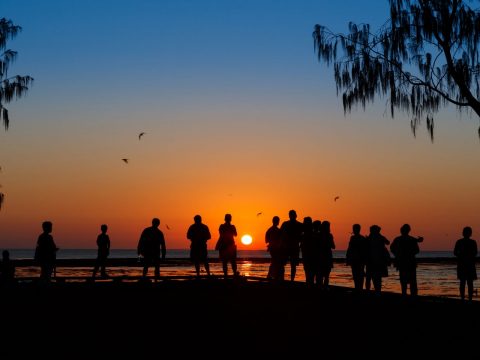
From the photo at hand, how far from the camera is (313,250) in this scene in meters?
17.9

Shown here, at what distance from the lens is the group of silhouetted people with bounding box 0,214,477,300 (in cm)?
1673

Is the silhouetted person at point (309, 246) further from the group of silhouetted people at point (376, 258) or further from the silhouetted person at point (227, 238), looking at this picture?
the silhouetted person at point (227, 238)

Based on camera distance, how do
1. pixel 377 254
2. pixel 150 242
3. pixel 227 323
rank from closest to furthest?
1. pixel 227 323
2. pixel 377 254
3. pixel 150 242

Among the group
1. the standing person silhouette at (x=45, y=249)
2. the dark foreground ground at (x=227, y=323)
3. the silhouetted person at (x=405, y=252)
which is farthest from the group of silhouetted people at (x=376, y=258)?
the standing person silhouette at (x=45, y=249)

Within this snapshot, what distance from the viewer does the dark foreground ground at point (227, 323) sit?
354 inches

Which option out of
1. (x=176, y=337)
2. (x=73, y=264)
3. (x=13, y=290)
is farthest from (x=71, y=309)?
(x=73, y=264)

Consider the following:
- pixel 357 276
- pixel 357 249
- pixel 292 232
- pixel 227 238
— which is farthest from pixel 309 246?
pixel 227 238

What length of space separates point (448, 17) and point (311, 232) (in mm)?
6829

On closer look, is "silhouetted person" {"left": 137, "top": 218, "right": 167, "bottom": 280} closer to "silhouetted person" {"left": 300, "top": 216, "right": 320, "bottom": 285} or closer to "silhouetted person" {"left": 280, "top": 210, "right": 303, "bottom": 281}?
"silhouetted person" {"left": 280, "top": 210, "right": 303, "bottom": 281}

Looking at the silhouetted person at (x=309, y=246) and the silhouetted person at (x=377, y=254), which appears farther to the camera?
the silhouetted person at (x=309, y=246)

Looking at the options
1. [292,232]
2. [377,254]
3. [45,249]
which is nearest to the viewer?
[377,254]

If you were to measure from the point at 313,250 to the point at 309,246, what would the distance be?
0.15 m

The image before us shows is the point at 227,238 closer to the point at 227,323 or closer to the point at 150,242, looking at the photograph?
the point at 150,242

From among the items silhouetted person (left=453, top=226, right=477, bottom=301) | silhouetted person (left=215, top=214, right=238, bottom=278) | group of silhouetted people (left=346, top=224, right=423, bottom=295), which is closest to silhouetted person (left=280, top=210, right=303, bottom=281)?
group of silhouetted people (left=346, top=224, right=423, bottom=295)
